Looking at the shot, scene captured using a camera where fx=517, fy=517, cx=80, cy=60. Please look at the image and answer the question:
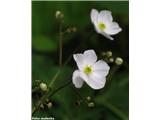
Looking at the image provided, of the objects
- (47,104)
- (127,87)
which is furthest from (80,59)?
(127,87)

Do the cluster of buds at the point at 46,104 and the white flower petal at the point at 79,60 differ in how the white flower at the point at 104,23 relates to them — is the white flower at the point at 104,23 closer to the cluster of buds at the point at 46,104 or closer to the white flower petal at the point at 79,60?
the white flower petal at the point at 79,60

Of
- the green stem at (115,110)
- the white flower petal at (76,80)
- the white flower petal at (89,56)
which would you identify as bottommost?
the green stem at (115,110)

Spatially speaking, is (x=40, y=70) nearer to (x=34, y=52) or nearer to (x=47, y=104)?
(x=34, y=52)

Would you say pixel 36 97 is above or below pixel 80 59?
below

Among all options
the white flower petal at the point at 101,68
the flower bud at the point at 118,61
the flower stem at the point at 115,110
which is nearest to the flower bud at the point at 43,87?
the white flower petal at the point at 101,68

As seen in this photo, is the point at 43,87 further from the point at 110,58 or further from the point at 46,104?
the point at 110,58

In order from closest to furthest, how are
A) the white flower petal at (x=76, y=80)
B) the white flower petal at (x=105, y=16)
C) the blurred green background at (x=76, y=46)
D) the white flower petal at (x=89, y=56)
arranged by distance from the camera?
the white flower petal at (x=76, y=80), the white flower petal at (x=89, y=56), the white flower petal at (x=105, y=16), the blurred green background at (x=76, y=46)

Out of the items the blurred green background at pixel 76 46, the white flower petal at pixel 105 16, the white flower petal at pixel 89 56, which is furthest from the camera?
the blurred green background at pixel 76 46

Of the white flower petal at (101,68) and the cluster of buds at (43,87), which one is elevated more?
the white flower petal at (101,68)
